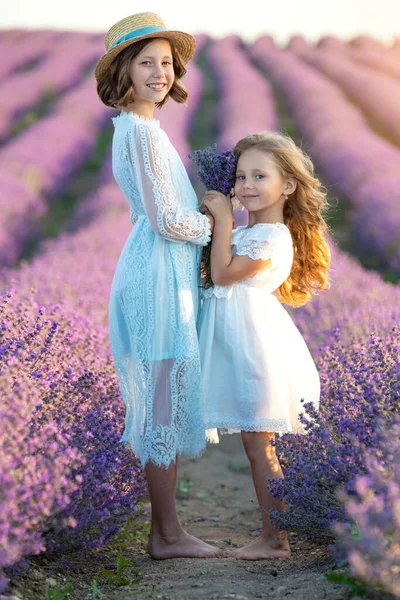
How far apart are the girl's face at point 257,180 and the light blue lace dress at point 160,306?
0.72ft

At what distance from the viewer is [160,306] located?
2.76 m

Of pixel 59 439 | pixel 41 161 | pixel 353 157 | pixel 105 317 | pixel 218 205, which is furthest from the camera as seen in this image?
pixel 41 161

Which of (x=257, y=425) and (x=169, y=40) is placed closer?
(x=257, y=425)

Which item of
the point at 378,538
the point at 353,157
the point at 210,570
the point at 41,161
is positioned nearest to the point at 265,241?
the point at 210,570

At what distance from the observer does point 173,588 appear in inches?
94.8

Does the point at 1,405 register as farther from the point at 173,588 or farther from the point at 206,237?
the point at 206,237

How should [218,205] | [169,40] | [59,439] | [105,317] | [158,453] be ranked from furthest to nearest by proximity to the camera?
1. [105,317]
2. [169,40]
3. [218,205]
4. [158,453]
5. [59,439]

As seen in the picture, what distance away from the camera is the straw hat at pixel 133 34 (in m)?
2.79

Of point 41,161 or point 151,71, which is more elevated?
point 41,161

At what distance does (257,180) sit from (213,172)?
0.16m

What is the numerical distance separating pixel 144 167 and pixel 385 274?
17.4 feet

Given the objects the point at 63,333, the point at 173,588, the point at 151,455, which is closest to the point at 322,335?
the point at 63,333

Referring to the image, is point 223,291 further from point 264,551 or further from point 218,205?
point 264,551

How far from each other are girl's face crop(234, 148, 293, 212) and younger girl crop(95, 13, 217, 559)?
0.19m
